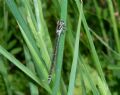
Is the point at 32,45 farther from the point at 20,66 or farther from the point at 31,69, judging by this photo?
the point at 31,69

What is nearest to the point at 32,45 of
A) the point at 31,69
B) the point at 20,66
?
the point at 20,66

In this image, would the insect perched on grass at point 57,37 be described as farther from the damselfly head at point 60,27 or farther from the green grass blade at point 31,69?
the green grass blade at point 31,69

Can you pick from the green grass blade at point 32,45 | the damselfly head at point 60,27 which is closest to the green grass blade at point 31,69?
the green grass blade at point 32,45

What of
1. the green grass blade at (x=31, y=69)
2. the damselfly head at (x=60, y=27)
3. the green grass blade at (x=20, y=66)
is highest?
the damselfly head at (x=60, y=27)

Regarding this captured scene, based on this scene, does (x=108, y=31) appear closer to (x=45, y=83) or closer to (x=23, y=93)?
(x=23, y=93)

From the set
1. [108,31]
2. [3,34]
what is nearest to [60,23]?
[3,34]

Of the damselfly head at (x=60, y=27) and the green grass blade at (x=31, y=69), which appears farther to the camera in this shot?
the green grass blade at (x=31, y=69)

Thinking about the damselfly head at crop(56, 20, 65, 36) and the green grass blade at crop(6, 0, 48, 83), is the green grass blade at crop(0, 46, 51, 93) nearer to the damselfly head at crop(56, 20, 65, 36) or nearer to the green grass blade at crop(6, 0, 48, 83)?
the green grass blade at crop(6, 0, 48, 83)

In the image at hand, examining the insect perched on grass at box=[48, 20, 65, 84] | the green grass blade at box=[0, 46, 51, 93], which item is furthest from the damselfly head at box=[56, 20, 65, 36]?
the green grass blade at box=[0, 46, 51, 93]

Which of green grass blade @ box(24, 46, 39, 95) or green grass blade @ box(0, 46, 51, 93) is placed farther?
green grass blade @ box(24, 46, 39, 95)

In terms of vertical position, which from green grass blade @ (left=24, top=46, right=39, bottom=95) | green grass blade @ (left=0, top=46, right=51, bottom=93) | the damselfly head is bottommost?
green grass blade @ (left=24, top=46, right=39, bottom=95)

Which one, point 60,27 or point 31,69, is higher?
point 60,27
